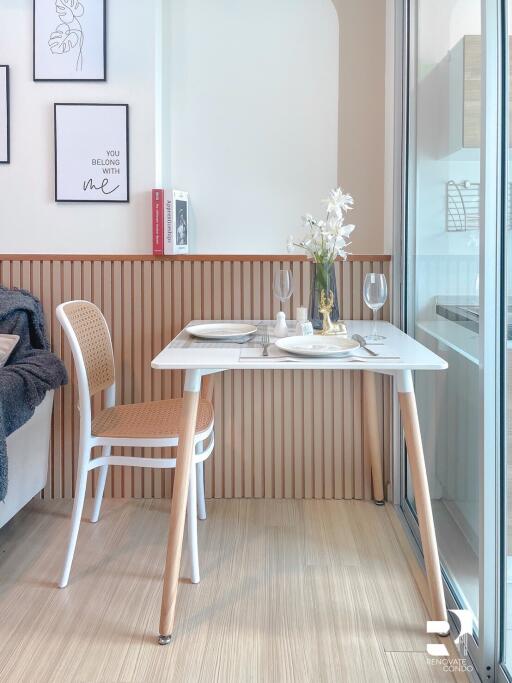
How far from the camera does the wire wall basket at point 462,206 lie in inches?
67.7

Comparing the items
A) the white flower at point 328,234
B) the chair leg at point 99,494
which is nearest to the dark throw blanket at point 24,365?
the chair leg at point 99,494

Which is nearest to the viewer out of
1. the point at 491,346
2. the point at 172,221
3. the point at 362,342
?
the point at 491,346

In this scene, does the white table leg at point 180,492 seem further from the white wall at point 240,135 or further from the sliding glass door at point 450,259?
the white wall at point 240,135

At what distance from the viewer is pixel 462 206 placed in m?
1.85

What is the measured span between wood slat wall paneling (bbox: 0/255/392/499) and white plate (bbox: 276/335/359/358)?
697mm

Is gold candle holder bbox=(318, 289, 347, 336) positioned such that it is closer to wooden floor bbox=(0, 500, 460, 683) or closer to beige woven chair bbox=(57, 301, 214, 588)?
beige woven chair bbox=(57, 301, 214, 588)

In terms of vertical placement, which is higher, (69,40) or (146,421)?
(69,40)

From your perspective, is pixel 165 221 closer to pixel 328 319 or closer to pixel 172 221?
pixel 172 221

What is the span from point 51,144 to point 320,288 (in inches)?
50.5

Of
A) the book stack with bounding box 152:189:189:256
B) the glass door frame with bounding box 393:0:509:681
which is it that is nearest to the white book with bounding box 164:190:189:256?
the book stack with bounding box 152:189:189:256

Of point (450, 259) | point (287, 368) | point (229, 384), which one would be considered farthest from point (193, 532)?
point (450, 259)

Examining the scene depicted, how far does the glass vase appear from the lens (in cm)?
226

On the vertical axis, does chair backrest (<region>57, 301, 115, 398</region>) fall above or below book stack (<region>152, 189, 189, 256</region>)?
below

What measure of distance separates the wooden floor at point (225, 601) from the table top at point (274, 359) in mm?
695
